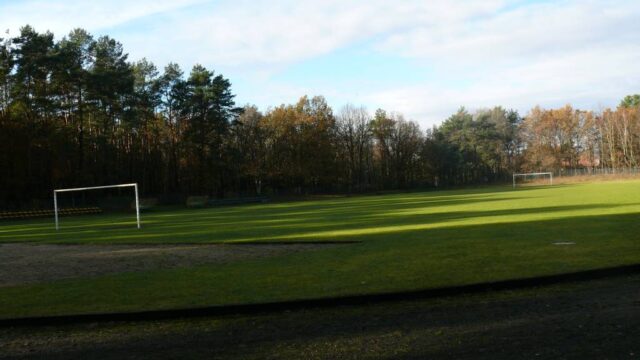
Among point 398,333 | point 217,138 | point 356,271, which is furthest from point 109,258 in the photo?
point 217,138

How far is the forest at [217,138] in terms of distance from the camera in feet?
193

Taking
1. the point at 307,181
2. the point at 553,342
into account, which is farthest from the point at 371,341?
the point at 307,181

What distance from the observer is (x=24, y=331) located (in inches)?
323

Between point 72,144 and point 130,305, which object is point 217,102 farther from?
point 130,305

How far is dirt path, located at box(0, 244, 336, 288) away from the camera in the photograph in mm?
13742

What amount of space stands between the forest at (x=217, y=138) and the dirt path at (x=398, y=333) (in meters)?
53.2

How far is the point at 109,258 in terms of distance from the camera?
54.1ft

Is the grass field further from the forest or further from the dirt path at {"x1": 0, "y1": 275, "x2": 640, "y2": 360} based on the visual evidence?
the forest

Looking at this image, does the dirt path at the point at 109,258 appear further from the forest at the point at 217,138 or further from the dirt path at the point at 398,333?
the forest at the point at 217,138

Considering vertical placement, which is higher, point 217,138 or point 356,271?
point 217,138

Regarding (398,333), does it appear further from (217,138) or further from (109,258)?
(217,138)

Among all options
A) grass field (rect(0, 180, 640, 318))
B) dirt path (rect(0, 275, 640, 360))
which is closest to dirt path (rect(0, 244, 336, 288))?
grass field (rect(0, 180, 640, 318))

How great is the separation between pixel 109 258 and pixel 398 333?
39.3 feet

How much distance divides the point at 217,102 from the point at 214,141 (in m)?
5.26
